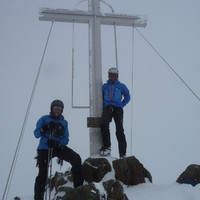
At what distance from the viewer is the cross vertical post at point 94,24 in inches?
262

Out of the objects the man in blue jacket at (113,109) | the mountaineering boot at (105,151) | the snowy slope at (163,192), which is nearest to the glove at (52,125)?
the man in blue jacket at (113,109)

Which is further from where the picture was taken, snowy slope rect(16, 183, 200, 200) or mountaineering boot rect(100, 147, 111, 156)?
mountaineering boot rect(100, 147, 111, 156)

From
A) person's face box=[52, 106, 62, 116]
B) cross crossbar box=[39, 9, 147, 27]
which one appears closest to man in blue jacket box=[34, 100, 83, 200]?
person's face box=[52, 106, 62, 116]

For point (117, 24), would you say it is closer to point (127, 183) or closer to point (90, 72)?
point (90, 72)

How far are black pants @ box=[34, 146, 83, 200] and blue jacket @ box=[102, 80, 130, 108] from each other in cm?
184

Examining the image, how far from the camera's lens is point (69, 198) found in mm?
3832

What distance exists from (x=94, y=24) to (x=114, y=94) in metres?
2.33

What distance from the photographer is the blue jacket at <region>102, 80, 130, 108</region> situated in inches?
253

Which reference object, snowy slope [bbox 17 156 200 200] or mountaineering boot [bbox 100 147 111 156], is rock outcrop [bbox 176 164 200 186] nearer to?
snowy slope [bbox 17 156 200 200]

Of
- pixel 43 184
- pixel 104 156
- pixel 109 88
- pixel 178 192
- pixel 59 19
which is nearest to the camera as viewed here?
pixel 178 192

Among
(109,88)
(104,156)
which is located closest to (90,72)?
(109,88)

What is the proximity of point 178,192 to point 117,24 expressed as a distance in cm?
512

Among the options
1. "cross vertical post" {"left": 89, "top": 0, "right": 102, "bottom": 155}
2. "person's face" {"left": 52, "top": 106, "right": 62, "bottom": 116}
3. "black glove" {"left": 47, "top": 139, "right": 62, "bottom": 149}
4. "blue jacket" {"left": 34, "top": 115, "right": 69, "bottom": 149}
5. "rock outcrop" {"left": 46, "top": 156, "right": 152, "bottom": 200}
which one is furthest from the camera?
"cross vertical post" {"left": 89, "top": 0, "right": 102, "bottom": 155}

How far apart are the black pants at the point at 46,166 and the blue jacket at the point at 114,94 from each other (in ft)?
6.02
